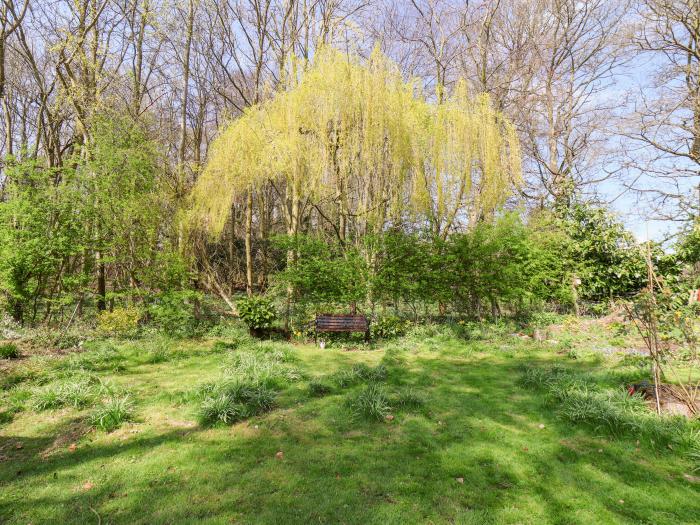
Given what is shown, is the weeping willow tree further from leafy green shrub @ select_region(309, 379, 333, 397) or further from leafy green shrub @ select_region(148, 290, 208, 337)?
leafy green shrub @ select_region(309, 379, 333, 397)

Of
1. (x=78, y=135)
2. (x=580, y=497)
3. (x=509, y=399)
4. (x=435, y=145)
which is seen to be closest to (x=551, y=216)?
(x=435, y=145)

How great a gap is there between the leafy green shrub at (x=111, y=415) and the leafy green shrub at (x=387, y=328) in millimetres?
5768

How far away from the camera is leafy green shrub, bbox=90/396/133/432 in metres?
3.94

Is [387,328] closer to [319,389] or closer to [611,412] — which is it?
[319,389]

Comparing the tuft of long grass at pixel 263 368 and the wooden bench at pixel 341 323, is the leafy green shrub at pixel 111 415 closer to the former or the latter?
the tuft of long grass at pixel 263 368

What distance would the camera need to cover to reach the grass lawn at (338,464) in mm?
Answer: 2697

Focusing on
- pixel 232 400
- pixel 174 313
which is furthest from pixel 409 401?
pixel 174 313

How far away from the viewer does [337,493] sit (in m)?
2.90

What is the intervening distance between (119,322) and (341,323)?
4685 millimetres

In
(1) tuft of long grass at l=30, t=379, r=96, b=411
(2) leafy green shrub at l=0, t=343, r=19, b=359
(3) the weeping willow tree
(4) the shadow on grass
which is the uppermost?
(3) the weeping willow tree

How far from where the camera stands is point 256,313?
8539 millimetres

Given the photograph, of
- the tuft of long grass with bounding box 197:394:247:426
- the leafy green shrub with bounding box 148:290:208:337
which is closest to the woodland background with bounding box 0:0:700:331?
the leafy green shrub with bounding box 148:290:208:337

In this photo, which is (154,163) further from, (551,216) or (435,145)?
(551,216)

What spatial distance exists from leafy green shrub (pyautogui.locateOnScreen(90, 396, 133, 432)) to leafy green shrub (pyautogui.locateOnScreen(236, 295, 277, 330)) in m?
4.27
